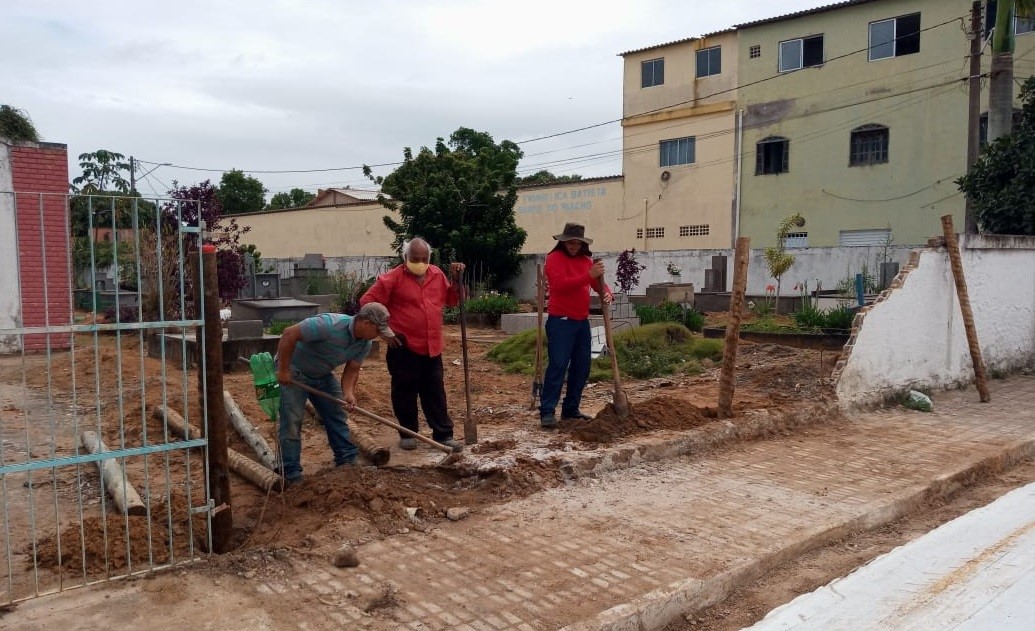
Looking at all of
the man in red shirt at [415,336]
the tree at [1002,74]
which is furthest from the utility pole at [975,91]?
the man in red shirt at [415,336]

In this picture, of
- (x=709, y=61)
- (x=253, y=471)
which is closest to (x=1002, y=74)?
(x=253, y=471)

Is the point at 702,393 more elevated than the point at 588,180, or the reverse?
the point at 588,180

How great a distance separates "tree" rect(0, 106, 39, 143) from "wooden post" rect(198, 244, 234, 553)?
Answer: 10535 millimetres

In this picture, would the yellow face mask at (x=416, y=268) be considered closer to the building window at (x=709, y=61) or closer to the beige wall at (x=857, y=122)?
the beige wall at (x=857, y=122)

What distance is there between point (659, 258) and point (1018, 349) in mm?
15507

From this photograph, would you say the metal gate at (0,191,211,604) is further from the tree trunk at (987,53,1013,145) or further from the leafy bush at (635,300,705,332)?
the tree trunk at (987,53,1013,145)

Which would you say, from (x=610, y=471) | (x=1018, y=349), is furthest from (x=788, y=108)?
(x=610, y=471)

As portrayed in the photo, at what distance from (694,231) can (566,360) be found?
25066 millimetres

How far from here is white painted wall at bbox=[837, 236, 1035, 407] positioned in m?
8.88

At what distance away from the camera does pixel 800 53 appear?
28469 mm

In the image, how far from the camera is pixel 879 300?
29.7ft

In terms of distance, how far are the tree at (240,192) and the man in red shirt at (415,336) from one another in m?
47.1

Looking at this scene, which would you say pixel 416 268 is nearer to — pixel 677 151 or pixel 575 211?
pixel 677 151

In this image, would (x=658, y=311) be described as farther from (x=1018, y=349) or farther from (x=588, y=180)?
(x=588, y=180)
